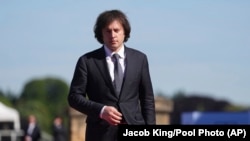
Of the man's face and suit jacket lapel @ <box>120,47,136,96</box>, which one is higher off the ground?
the man's face

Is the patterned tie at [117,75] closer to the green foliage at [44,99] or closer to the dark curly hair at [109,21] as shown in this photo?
the dark curly hair at [109,21]

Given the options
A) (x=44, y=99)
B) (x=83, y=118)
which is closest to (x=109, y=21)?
(x=83, y=118)

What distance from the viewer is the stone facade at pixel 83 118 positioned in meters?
21.0

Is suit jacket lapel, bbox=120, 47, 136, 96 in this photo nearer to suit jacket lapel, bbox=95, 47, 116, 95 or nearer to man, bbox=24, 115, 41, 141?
suit jacket lapel, bbox=95, 47, 116, 95

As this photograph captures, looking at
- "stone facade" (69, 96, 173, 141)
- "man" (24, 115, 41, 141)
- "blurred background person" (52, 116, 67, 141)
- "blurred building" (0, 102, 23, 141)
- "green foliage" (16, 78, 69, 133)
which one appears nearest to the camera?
"stone facade" (69, 96, 173, 141)

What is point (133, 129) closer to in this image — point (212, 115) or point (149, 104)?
point (149, 104)

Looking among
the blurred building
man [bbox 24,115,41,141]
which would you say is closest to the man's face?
man [bbox 24,115,41,141]

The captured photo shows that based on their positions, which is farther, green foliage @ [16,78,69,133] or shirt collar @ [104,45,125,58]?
green foliage @ [16,78,69,133]

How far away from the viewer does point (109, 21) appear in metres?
7.00

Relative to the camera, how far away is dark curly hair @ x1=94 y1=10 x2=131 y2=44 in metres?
7.02

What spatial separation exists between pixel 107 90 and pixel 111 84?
0.16 ft

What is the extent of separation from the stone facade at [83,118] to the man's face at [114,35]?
13191 millimetres

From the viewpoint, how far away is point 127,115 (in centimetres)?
694

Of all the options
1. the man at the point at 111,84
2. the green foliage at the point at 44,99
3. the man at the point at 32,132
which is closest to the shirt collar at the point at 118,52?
the man at the point at 111,84
